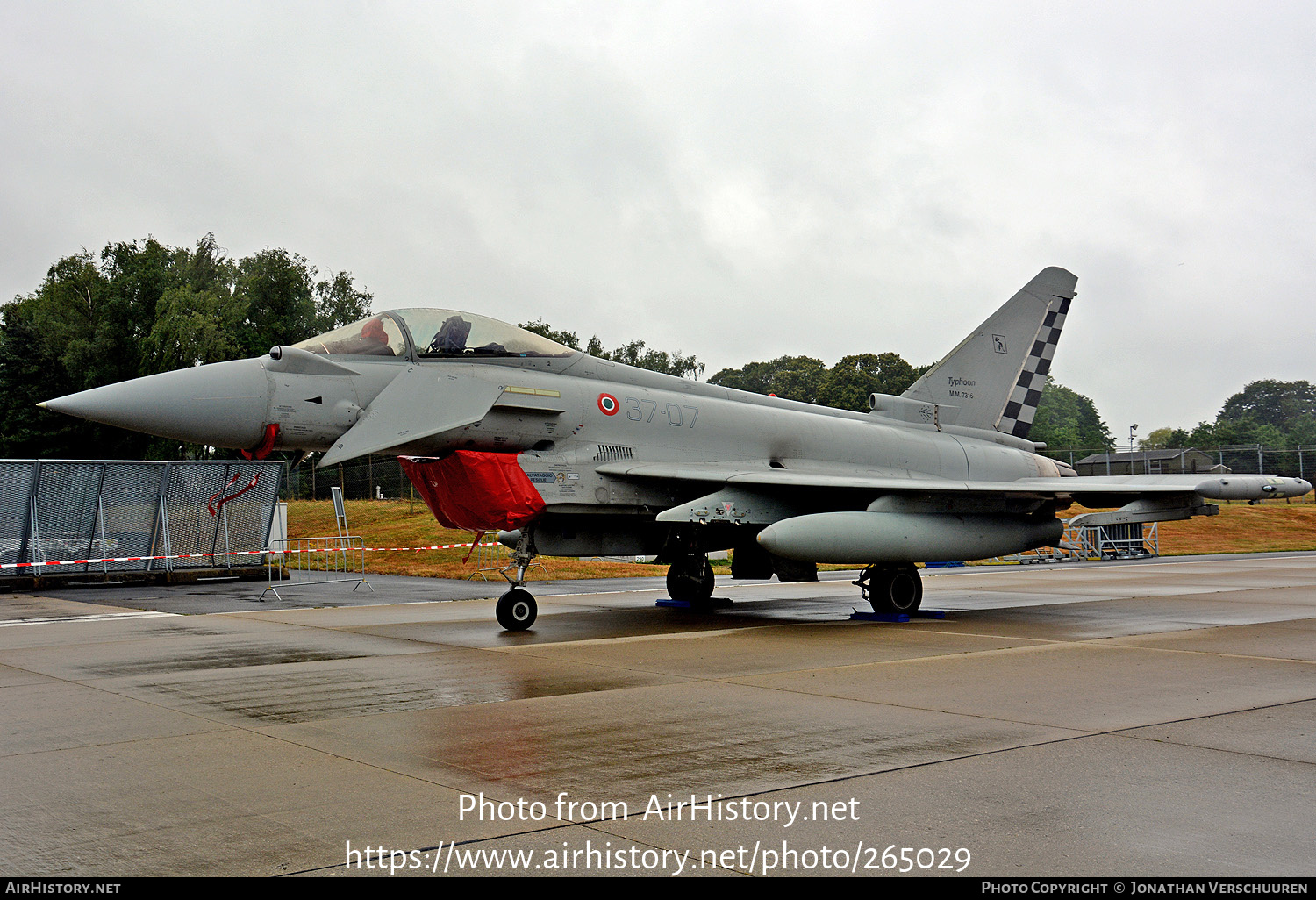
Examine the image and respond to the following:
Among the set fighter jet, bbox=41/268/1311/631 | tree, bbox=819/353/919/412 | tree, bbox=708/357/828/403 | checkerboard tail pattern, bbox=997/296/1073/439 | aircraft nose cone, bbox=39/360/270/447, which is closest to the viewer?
aircraft nose cone, bbox=39/360/270/447

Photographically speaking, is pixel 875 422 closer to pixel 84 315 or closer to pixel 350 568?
pixel 350 568

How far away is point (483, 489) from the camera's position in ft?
34.4

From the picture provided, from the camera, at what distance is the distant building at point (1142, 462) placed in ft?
148

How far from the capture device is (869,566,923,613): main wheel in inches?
481

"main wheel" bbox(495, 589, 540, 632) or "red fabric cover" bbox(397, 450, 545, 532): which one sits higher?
"red fabric cover" bbox(397, 450, 545, 532)

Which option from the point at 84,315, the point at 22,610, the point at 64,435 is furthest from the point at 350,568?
the point at 84,315

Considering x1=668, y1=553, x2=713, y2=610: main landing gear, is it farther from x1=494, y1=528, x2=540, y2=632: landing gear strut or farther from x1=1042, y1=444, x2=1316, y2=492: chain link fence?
x1=1042, y1=444, x2=1316, y2=492: chain link fence

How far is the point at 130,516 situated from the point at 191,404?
43.9 feet

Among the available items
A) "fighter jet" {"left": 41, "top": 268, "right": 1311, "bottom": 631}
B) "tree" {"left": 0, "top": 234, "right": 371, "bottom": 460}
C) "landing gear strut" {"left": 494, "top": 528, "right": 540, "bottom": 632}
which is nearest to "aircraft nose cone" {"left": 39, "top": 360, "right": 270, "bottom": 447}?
"fighter jet" {"left": 41, "top": 268, "right": 1311, "bottom": 631}

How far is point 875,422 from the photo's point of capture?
47.3 feet

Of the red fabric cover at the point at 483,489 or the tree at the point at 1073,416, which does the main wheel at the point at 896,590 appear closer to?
the red fabric cover at the point at 483,489

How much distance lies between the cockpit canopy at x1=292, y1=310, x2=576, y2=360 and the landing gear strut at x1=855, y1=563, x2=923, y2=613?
16.9 ft

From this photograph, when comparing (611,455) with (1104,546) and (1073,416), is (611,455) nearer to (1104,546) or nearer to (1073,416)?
(1104,546)

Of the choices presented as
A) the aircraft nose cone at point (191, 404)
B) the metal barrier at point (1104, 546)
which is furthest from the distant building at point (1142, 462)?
the aircraft nose cone at point (191, 404)
